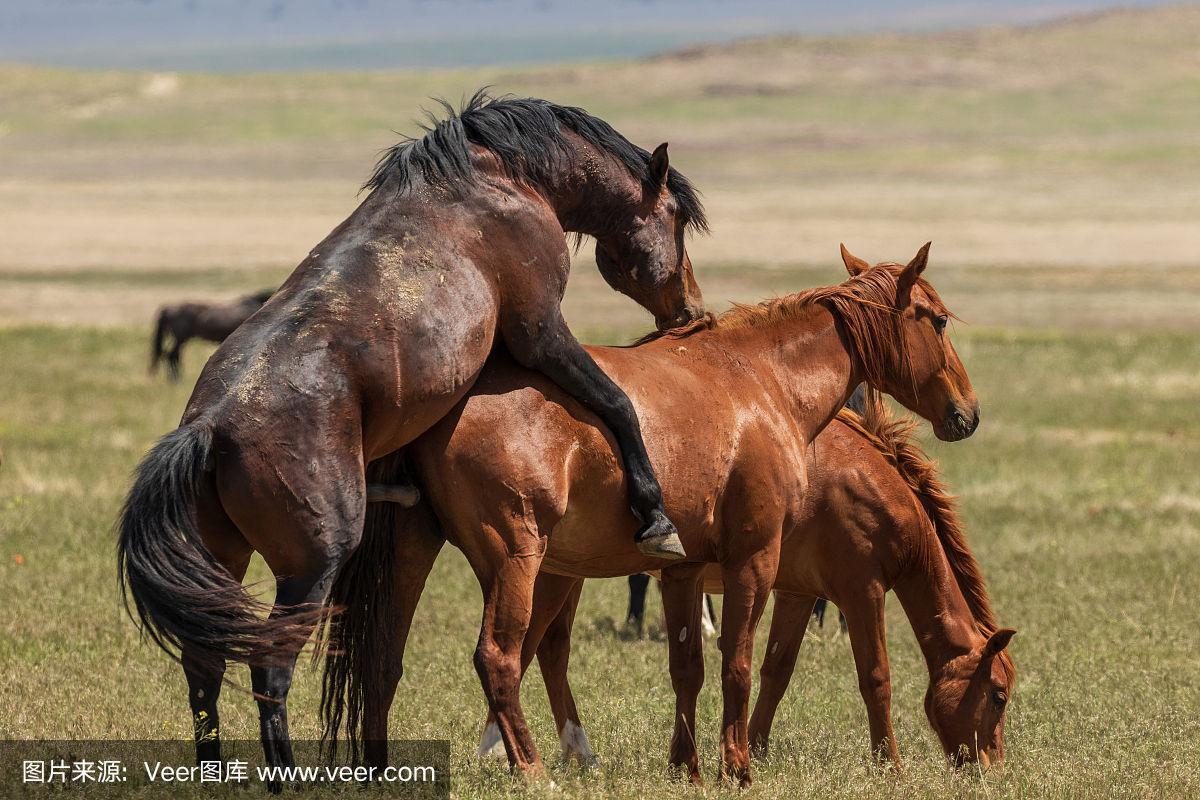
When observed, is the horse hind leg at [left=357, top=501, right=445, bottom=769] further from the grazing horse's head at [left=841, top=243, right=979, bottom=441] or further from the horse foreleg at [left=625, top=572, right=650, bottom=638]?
the horse foreleg at [left=625, top=572, right=650, bottom=638]

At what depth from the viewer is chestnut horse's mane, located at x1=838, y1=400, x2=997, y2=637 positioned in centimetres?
777

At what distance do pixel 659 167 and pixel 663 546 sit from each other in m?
1.65

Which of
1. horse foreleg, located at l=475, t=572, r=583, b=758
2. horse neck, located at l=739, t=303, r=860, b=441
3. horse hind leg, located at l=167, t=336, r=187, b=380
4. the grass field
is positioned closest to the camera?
horse foreleg, located at l=475, t=572, r=583, b=758

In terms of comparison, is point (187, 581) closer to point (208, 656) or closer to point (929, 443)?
point (208, 656)

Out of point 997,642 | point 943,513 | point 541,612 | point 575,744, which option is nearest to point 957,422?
point 943,513

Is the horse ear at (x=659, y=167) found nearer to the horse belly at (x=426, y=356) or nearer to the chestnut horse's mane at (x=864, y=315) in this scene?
the chestnut horse's mane at (x=864, y=315)

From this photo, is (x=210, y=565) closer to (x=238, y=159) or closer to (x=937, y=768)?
(x=937, y=768)

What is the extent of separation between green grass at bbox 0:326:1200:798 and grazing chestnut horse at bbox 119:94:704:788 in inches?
51.7

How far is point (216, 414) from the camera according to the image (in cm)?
550

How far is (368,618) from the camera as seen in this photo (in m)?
6.42

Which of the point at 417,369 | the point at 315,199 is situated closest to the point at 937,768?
→ the point at 417,369

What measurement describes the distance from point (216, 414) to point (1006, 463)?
1276cm

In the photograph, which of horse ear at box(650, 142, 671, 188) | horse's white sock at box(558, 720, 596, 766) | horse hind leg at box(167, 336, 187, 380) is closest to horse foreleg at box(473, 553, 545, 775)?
horse's white sock at box(558, 720, 596, 766)

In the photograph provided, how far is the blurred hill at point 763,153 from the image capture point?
4694 centimetres
